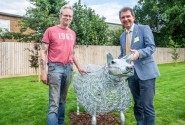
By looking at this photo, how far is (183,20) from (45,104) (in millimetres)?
24328

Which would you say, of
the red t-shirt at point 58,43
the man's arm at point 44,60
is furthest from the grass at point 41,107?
the red t-shirt at point 58,43

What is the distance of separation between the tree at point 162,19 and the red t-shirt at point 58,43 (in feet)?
84.3

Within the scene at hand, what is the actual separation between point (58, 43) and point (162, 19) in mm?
28123

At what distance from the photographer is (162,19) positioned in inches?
1204

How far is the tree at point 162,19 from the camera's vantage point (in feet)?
95.8

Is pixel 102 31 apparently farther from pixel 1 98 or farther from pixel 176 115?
pixel 176 115

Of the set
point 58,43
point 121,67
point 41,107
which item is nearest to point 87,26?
point 41,107

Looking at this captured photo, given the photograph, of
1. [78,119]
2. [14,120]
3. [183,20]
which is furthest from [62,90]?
[183,20]

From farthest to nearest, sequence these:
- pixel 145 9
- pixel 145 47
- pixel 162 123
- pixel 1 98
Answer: pixel 145 9 → pixel 1 98 → pixel 162 123 → pixel 145 47

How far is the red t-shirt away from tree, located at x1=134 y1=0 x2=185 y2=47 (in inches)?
1012

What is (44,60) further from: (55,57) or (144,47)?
(144,47)

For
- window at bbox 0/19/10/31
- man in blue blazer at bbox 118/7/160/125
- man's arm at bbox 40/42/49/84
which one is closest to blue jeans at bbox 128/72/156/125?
man in blue blazer at bbox 118/7/160/125

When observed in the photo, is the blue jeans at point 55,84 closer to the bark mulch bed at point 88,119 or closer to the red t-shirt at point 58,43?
the red t-shirt at point 58,43

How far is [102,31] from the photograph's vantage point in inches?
827
